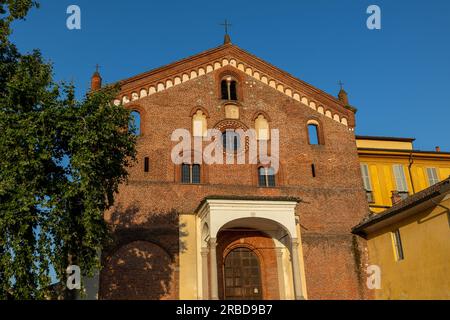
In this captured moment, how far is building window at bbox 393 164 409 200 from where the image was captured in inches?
1007

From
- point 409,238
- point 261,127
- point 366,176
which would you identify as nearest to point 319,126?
point 261,127

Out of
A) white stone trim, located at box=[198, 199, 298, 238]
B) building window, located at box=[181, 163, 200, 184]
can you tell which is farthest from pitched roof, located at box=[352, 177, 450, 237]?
building window, located at box=[181, 163, 200, 184]

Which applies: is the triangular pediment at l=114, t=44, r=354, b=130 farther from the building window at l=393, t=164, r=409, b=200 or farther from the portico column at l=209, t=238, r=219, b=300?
the portico column at l=209, t=238, r=219, b=300

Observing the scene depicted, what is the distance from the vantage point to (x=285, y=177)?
20.2 metres

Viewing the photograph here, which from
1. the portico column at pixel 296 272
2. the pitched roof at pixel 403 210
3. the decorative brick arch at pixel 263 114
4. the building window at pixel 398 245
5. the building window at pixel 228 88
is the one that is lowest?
the portico column at pixel 296 272

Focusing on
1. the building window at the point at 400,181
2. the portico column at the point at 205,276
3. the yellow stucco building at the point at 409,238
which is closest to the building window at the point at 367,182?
the yellow stucco building at the point at 409,238

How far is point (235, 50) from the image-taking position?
2217 centimetres

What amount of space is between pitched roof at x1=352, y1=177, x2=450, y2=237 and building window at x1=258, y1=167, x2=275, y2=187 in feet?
13.4

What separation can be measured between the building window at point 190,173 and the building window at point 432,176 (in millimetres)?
15173

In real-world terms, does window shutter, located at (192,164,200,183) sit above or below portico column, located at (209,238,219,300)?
above

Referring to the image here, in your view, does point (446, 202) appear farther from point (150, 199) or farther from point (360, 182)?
point (150, 199)

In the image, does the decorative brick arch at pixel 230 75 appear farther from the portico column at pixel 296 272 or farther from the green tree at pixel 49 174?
the green tree at pixel 49 174

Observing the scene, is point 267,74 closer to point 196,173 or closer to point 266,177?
point 266,177

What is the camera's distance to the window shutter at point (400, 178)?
25703 millimetres
